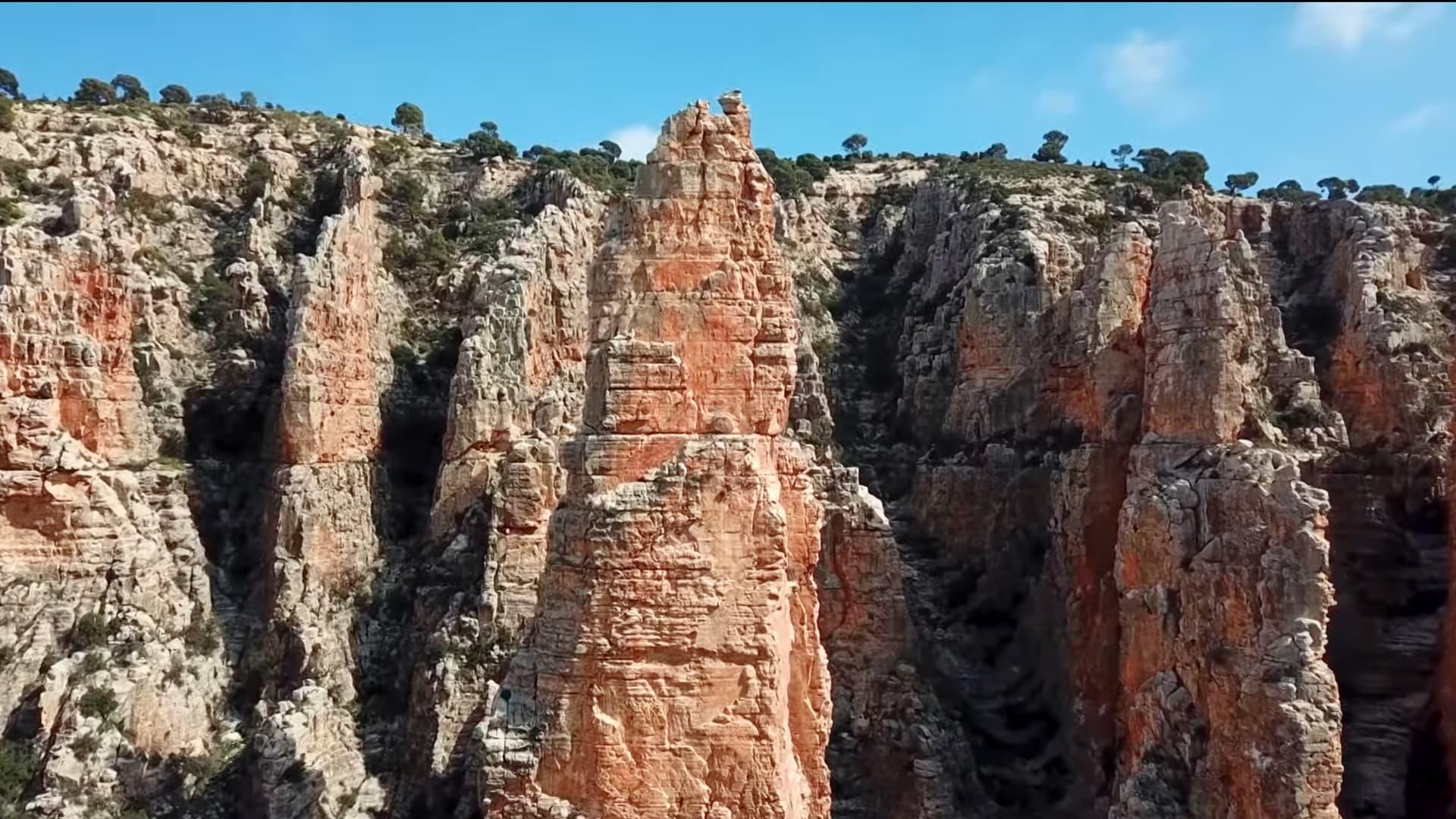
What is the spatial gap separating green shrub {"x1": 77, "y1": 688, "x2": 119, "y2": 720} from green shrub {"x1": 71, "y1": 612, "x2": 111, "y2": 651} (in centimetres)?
132

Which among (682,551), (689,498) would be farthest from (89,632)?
(689,498)

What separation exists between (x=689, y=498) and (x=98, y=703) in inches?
731

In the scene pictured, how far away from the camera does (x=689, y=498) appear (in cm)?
1866

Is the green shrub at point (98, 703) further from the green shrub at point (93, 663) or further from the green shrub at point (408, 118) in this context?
the green shrub at point (408, 118)

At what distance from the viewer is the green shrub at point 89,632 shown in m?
30.9

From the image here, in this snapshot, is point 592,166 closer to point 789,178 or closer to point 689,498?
point 789,178

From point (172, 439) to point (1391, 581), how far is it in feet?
106

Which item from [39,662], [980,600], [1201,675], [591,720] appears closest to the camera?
[591,720]

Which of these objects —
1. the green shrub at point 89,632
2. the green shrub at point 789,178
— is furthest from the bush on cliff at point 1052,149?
the green shrub at point 89,632

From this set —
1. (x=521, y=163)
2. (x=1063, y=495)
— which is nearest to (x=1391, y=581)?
(x=1063, y=495)

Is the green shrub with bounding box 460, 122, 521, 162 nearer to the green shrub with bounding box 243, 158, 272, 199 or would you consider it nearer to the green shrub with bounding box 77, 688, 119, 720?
the green shrub with bounding box 243, 158, 272, 199

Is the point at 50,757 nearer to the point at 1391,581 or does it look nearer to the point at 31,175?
the point at 31,175

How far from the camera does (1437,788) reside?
27969 mm

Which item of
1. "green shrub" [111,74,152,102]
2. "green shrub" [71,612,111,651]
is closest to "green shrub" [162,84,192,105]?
"green shrub" [111,74,152,102]
